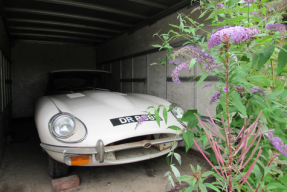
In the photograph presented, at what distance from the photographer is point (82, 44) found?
7.62 meters

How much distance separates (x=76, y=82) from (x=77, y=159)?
2.03m

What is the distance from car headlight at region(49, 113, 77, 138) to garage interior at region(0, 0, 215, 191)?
0.68m

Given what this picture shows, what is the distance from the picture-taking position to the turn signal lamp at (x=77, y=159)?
185cm

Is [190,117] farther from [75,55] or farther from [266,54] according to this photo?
[75,55]

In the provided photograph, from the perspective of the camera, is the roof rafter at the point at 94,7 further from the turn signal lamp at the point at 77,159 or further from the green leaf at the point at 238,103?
the green leaf at the point at 238,103

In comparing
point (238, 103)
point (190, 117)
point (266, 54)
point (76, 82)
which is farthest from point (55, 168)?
point (266, 54)

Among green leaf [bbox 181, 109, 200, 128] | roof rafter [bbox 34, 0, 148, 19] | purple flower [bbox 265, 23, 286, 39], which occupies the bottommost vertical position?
green leaf [bbox 181, 109, 200, 128]

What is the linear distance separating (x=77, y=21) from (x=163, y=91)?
9.56 feet

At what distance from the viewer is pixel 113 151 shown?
6.33 ft

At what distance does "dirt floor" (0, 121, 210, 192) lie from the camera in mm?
2037

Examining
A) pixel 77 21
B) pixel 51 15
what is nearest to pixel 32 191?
pixel 51 15

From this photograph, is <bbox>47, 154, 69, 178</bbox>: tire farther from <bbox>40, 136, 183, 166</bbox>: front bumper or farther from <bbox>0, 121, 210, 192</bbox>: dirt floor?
<bbox>40, 136, 183, 166</bbox>: front bumper

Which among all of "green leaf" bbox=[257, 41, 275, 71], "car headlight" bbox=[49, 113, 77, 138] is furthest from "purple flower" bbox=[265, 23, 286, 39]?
"car headlight" bbox=[49, 113, 77, 138]

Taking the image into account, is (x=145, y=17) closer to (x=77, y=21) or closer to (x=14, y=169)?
(x=77, y=21)
